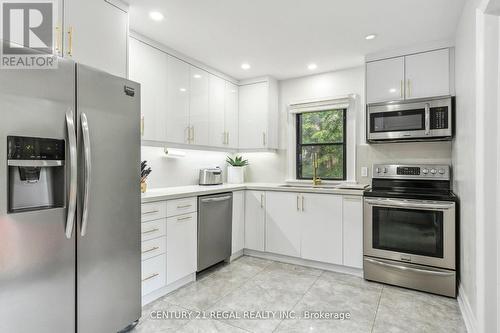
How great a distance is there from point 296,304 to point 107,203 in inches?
67.4

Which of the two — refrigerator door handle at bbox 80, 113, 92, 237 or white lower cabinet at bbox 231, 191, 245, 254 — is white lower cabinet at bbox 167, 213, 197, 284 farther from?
refrigerator door handle at bbox 80, 113, 92, 237

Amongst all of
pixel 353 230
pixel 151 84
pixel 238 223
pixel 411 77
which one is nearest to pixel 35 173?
pixel 151 84

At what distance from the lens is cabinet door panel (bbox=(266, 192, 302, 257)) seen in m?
3.29

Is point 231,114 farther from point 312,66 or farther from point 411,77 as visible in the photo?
point 411,77

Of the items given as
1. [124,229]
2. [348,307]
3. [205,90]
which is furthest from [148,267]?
[205,90]

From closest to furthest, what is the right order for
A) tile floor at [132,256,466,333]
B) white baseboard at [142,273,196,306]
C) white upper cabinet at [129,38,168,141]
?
1. tile floor at [132,256,466,333]
2. white baseboard at [142,273,196,306]
3. white upper cabinet at [129,38,168,141]

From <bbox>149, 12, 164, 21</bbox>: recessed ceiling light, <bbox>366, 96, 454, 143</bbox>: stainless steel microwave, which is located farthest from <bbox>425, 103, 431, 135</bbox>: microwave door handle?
<bbox>149, 12, 164, 21</bbox>: recessed ceiling light

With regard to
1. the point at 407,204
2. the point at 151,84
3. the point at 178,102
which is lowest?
the point at 407,204

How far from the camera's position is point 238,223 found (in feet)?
11.5

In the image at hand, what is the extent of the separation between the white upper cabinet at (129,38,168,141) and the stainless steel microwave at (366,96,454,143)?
228cm

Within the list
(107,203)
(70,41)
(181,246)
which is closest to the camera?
(107,203)

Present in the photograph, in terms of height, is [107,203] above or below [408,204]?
above

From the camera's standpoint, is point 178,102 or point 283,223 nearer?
point 178,102

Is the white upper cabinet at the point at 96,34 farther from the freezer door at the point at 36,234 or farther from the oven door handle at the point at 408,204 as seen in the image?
the oven door handle at the point at 408,204
